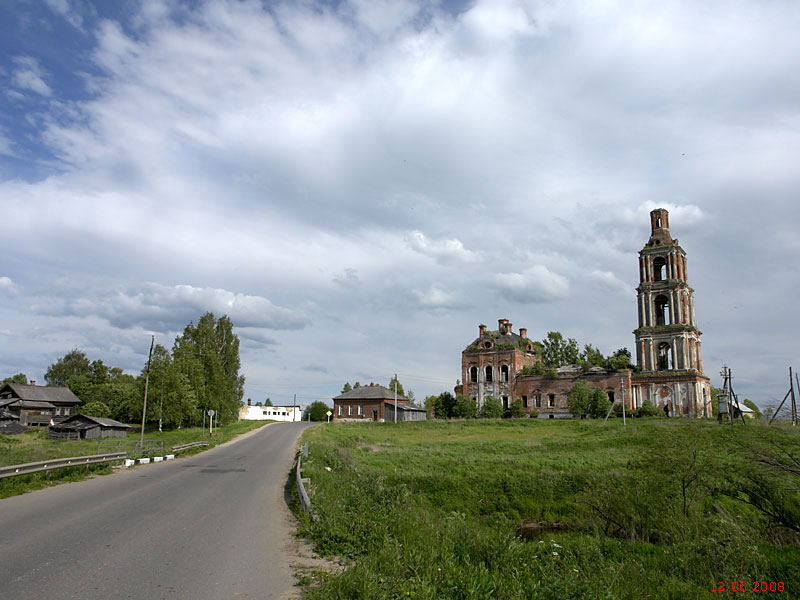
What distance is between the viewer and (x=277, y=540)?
354 inches

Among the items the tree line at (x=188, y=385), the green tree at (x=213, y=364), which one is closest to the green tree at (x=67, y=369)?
the tree line at (x=188, y=385)

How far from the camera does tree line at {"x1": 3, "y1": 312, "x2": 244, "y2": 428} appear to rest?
46.7m

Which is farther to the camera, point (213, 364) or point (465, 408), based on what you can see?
point (465, 408)

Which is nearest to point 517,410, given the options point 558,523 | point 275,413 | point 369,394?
point 369,394

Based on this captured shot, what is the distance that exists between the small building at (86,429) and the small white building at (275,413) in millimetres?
50939

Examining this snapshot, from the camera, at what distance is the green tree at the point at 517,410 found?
6200cm

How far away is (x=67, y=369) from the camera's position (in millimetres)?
106250

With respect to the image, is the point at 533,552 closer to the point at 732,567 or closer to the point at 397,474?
the point at 732,567

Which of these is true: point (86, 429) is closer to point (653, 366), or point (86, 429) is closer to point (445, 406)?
point (445, 406)

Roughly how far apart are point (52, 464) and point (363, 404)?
6181 centimetres

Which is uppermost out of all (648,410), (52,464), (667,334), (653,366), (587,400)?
(667,334)

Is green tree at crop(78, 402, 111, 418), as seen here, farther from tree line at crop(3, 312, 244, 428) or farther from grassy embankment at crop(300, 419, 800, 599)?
grassy embankment at crop(300, 419, 800, 599)

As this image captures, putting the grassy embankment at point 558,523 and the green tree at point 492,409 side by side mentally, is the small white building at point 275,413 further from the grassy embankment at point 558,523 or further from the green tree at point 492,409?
the grassy embankment at point 558,523

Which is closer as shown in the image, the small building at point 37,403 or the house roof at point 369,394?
the small building at point 37,403
